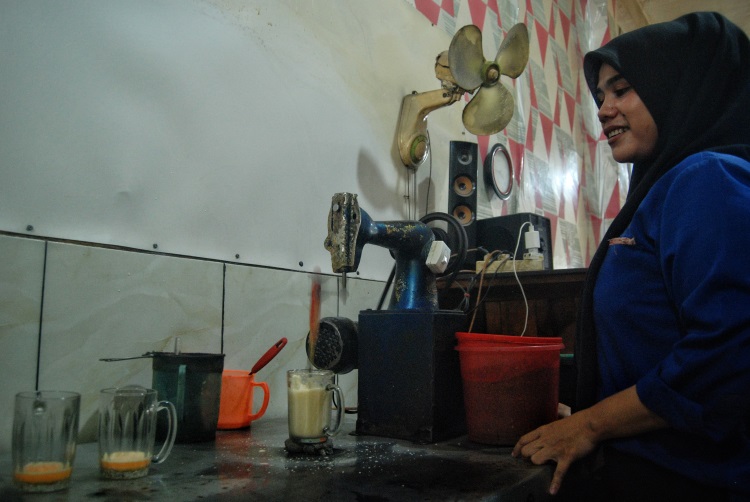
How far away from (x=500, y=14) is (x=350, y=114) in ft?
5.32

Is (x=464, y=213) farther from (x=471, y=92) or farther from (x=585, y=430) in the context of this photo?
(x=585, y=430)

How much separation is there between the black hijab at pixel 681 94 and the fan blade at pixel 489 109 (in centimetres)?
82

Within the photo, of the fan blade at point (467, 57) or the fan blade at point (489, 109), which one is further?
the fan blade at point (489, 109)

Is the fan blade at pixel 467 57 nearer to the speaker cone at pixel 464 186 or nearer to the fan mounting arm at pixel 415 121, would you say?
the fan mounting arm at pixel 415 121

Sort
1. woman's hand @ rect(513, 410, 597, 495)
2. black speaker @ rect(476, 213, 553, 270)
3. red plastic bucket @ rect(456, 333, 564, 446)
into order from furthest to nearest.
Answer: black speaker @ rect(476, 213, 553, 270)
red plastic bucket @ rect(456, 333, 564, 446)
woman's hand @ rect(513, 410, 597, 495)

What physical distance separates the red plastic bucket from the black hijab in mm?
101

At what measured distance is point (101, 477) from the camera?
2.77 ft

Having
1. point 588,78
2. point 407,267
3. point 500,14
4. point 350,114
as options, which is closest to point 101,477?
point 407,267

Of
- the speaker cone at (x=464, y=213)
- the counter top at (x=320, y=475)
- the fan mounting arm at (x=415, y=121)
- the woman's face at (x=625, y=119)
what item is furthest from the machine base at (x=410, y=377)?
the speaker cone at (x=464, y=213)

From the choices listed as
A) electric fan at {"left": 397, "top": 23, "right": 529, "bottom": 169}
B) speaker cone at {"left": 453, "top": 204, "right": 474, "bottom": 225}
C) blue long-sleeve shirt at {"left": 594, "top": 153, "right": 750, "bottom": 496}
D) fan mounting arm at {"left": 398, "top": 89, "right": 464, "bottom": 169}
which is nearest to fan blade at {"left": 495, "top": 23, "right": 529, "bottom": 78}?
electric fan at {"left": 397, "top": 23, "right": 529, "bottom": 169}

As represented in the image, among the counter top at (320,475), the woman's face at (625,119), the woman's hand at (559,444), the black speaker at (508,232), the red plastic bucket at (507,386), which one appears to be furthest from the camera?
the black speaker at (508,232)

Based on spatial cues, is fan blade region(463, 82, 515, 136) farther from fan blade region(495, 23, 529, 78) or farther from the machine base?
the machine base

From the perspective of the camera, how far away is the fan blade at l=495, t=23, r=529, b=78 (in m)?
2.03

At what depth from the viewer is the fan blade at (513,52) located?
6.67 ft
